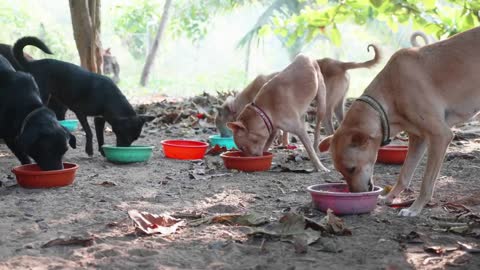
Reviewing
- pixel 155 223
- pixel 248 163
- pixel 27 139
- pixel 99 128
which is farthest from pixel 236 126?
pixel 155 223

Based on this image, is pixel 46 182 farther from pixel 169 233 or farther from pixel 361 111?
pixel 361 111

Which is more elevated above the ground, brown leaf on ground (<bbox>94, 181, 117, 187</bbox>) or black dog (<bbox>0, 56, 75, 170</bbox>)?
black dog (<bbox>0, 56, 75, 170</bbox>)

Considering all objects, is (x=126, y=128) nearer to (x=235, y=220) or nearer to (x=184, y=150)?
(x=184, y=150)

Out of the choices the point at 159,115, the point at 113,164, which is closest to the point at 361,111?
the point at 113,164

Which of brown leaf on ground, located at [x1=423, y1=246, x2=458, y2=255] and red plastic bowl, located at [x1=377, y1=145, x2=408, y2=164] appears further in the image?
red plastic bowl, located at [x1=377, y1=145, x2=408, y2=164]

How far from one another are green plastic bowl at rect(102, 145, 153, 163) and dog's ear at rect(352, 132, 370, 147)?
316cm

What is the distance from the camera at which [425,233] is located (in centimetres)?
396

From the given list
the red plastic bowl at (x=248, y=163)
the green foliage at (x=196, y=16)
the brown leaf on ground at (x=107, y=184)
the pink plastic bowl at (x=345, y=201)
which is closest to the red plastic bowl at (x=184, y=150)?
the red plastic bowl at (x=248, y=163)

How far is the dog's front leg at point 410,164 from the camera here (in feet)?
17.2

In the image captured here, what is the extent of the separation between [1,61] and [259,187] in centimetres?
322

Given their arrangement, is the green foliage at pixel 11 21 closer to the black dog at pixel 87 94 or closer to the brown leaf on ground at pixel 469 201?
the black dog at pixel 87 94

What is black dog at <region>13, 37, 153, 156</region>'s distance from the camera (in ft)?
25.4

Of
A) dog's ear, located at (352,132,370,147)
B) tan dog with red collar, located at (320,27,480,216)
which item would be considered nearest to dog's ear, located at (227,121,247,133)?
tan dog with red collar, located at (320,27,480,216)

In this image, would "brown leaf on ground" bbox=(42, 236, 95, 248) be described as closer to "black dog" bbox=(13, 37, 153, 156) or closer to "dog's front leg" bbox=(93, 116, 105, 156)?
"black dog" bbox=(13, 37, 153, 156)
